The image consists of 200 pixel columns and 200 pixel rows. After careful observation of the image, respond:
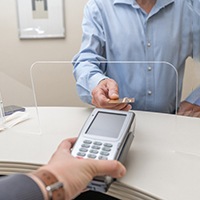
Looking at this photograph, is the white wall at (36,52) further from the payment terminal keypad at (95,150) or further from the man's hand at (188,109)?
the payment terminal keypad at (95,150)

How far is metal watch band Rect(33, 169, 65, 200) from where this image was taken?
0.42m

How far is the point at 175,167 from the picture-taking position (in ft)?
2.02

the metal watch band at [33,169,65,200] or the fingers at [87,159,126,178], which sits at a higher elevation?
the metal watch band at [33,169,65,200]

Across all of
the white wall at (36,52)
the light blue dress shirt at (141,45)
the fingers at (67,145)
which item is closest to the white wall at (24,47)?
the white wall at (36,52)

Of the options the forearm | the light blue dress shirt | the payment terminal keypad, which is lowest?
the payment terminal keypad

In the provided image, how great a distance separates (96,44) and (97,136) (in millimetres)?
469

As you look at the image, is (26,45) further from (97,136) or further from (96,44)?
(97,136)

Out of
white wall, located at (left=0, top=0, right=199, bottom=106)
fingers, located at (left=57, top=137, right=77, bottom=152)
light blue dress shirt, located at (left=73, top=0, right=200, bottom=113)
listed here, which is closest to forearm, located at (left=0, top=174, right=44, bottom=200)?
fingers, located at (left=57, top=137, right=77, bottom=152)

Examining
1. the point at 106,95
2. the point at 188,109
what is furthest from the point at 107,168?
the point at 188,109

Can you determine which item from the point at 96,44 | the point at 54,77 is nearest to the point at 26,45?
the point at 54,77

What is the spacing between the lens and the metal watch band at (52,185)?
1.36 ft

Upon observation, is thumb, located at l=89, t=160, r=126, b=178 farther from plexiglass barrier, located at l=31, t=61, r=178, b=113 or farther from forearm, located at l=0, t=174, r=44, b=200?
plexiglass barrier, located at l=31, t=61, r=178, b=113

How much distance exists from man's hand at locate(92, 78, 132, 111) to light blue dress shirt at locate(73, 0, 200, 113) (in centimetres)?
16

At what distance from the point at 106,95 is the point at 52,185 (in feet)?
1.36
